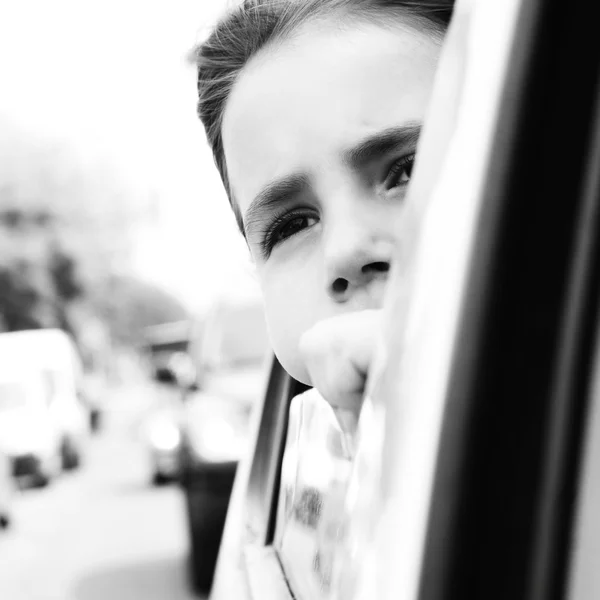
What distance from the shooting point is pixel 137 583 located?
664cm

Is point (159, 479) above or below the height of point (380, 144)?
below

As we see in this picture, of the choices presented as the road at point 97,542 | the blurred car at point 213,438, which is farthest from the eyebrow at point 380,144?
the road at point 97,542

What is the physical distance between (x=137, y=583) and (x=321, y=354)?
6151 mm

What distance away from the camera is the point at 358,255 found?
1167 millimetres

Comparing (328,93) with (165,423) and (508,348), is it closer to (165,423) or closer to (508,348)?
(508,348)

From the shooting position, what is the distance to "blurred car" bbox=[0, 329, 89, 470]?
14.6m

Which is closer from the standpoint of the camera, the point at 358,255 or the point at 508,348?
the point at 508,348

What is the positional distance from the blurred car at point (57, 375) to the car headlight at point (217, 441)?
31.0 feet

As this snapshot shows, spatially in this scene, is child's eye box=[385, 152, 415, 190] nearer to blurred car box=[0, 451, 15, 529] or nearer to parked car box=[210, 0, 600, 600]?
parked car box=[210, 0, 600, 600]

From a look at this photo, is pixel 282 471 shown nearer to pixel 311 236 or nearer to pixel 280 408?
pixel 280 408

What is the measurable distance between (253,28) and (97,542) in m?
7.64

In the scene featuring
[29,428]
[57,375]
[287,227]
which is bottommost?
[29,428]

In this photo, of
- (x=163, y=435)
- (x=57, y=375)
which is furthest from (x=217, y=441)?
(x=57, y=375)

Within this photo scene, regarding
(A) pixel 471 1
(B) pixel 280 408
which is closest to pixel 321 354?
(A) pixel 471 1
